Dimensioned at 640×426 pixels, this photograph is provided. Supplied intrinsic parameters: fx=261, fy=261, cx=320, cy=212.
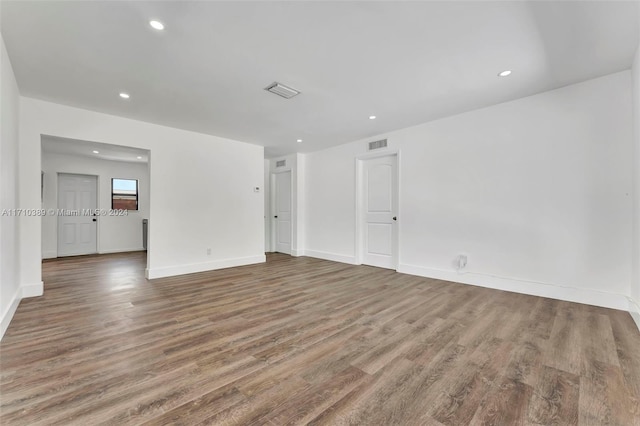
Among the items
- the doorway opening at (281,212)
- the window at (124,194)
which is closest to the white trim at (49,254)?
the window at (124,194)

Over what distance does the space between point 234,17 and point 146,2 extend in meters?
0.60

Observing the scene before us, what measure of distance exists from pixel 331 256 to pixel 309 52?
4435mm

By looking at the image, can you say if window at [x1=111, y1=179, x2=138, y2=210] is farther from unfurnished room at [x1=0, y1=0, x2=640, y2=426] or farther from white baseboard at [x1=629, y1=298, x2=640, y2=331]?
white baseboard at [x1=629, y1=298, x2=640, y2=331]

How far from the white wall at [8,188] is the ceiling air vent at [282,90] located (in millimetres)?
2308

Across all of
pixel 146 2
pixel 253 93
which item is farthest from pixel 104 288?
pixel 146 2

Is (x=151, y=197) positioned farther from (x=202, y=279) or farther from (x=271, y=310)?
(x=271, y=310)

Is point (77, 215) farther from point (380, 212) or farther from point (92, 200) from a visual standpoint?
point (380, 212)

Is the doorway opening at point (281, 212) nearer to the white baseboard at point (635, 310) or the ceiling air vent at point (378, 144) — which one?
the ceiling air vent at point (378, 144)

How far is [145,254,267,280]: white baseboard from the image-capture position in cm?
440

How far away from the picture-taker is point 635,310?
102 inches

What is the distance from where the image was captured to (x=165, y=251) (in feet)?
14.9

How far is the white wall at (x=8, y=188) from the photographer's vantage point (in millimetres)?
2365

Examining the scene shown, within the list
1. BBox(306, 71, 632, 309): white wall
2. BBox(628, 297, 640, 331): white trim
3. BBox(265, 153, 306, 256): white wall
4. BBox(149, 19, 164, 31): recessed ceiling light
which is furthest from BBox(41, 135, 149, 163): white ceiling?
BBox(628, 297, 640, 331): white trim

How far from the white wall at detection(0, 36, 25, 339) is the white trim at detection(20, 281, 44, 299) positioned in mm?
169
